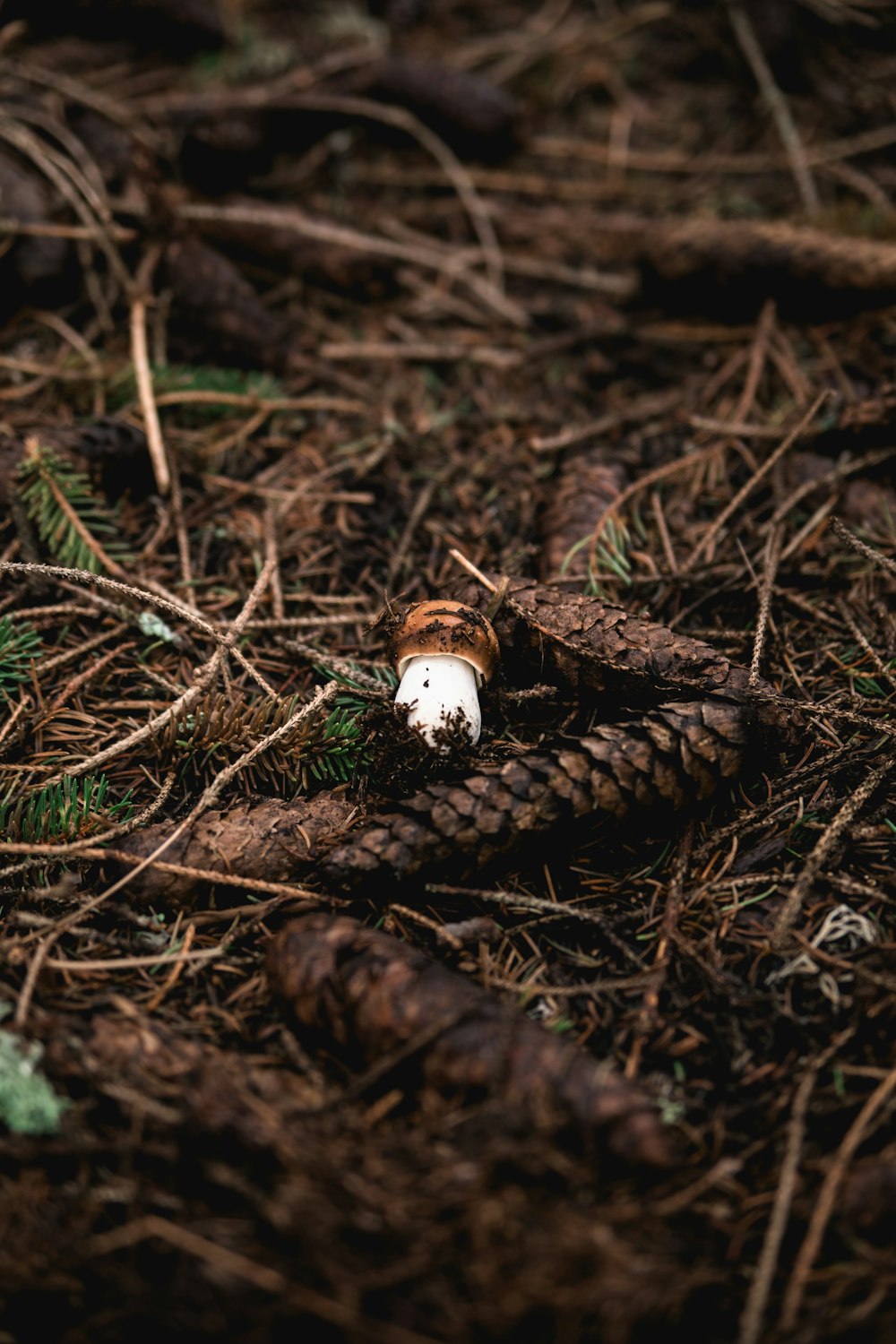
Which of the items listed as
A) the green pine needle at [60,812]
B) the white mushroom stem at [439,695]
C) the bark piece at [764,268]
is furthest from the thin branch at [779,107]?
the green pine needle at [60,812]

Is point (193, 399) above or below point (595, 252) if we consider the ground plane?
below

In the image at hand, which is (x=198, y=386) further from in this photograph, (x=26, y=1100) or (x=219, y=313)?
(x=26, y=1100)

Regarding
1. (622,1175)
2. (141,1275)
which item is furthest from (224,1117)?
(622,1175)

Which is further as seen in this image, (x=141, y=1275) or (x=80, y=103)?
(x=80, y=103)

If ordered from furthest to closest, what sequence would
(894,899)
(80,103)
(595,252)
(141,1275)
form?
(595,252), (80,103), (894,899), (141,1275)

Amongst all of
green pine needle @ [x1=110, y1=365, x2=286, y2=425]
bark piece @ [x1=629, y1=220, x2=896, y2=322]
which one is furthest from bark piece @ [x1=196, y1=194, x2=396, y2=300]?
bark piece @ [x1=629, y1=220, x2=896, y2=322]

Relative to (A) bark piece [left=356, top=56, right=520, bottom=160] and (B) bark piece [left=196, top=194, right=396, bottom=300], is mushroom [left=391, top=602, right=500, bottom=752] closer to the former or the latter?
(B) bark piece [left=196, top=194, right=396, bottom=300]

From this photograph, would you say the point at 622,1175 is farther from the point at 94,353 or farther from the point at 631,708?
the point at 94,353

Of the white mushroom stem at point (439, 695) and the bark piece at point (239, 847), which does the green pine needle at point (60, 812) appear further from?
the white mushroom stem at point (439, 695)
